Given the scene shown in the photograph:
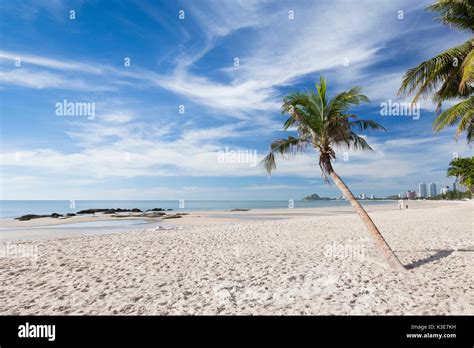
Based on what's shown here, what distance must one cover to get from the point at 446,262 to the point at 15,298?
36.7ft

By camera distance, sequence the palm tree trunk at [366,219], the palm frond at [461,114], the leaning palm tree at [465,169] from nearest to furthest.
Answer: the palm tree trunk at [366,219] < the palm frond at [461,114] < the leaning palm tree at [465,169]

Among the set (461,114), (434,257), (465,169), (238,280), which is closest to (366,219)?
(434,257)

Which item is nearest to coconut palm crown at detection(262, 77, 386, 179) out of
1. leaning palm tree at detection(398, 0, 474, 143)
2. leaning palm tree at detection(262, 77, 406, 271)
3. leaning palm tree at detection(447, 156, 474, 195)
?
leaning palm tree at detection(262, 77, 406, 271)

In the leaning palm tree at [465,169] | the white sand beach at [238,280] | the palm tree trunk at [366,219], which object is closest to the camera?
the white sand beach at [238,280]

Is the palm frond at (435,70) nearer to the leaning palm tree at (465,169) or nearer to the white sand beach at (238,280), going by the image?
the white sand beach at (238,280)

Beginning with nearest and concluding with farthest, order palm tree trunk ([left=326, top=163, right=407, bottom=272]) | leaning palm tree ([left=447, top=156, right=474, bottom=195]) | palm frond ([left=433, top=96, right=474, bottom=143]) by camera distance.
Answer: palm tree trunk ([left=326, top=163, right=407, bottom=272]), palm frond ([left=433, top=96, right=474, bottom=143]), leaning palm tree ([left=447, top=156, right=474, bottom=195])

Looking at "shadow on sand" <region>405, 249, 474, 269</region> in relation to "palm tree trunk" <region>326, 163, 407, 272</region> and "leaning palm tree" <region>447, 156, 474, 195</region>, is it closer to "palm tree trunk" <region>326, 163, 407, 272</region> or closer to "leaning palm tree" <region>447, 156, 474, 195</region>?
"palm tree trunk" <region>326, 163, 407, 272</region>

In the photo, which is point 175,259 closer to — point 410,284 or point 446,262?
point 410,284

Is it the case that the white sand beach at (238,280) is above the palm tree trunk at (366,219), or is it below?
below

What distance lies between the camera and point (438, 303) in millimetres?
5020

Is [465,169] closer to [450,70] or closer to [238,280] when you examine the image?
[450,70]

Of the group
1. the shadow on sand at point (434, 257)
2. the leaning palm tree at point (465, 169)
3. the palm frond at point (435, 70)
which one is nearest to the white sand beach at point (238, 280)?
the shadow on sand at point (434, 257)

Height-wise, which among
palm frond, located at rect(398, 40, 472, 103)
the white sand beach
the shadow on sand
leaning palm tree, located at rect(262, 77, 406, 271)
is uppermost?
palm frond, located at rect(398, 40, 472, 103)
